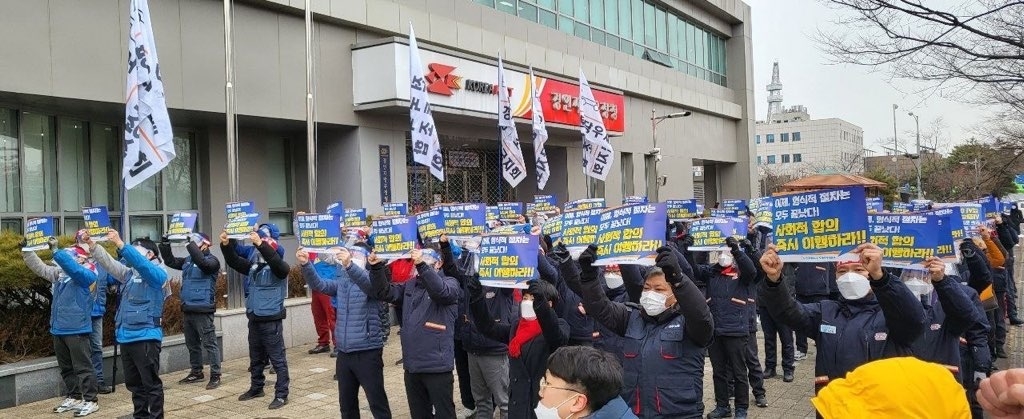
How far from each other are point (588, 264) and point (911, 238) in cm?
209

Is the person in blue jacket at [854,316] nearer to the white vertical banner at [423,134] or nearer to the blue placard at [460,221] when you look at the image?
the blue placard at [460,221]

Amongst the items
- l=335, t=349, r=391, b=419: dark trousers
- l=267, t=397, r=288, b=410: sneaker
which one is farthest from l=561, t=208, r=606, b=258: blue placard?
l=267, t=397, r=288, b=410: sneaker

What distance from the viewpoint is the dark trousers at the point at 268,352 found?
27.3 feet

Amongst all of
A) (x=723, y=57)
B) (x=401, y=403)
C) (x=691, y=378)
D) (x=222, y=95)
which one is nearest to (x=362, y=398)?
(x=401, y=403)

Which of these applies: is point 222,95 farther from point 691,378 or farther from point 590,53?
point 590,53

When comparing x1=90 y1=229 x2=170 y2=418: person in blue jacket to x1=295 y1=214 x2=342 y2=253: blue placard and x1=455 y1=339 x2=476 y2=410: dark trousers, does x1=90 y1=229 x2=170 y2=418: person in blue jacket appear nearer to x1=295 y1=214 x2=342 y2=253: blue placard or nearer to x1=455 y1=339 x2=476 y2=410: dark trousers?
x1=295 y1=214 x2=342 y2=253: blue placard

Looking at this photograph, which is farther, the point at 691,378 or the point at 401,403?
the point at 401,403

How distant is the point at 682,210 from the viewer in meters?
10.9

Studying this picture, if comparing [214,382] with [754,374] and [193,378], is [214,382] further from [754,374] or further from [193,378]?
[754,374]

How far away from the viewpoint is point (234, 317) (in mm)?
10969

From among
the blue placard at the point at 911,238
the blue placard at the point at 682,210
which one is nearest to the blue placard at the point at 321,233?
the blue placard at the point at 911,238

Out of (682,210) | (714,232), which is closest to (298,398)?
(714,232)

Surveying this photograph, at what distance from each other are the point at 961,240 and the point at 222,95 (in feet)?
42.0

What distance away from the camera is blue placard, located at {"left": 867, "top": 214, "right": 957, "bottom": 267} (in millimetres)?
4555
